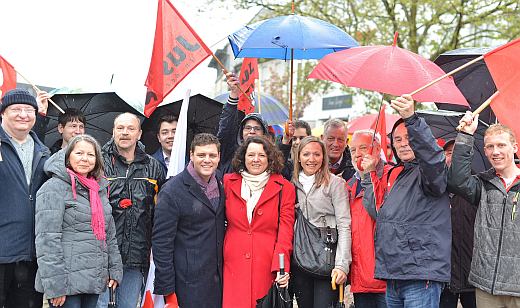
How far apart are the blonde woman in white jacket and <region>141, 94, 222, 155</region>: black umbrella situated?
5.45ft

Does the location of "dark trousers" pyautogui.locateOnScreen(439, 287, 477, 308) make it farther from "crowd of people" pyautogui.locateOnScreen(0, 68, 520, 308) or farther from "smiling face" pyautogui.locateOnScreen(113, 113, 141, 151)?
"smiling face" pyautogui.locateOnScreen(113, 113, 141, 151)

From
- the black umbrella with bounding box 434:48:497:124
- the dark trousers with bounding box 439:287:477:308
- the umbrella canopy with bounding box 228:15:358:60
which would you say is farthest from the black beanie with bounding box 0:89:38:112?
the dark trousers with bounding box 439:287:477:308

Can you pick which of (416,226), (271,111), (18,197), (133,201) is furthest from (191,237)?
(271,111)

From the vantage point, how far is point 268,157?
5.01m

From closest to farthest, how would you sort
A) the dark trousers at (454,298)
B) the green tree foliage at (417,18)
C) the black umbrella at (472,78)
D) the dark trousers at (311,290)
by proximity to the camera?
the dark trousers at (311,290), the dark trousers at (454,298), the black umbrella at (472,78), the green tree foliage at (417,18)

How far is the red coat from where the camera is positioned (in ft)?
15.7

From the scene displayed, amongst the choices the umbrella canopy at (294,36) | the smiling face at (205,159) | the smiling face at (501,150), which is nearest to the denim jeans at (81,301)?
the smiling face at (205,159)

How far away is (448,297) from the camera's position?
5.07m

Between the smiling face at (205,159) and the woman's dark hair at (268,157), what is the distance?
216 mm

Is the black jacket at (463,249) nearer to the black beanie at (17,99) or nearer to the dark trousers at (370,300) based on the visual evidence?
the dark trousers at (370,300)

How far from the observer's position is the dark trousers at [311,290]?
4.84 meters

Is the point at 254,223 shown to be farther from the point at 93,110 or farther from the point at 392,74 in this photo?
the point at 93,110

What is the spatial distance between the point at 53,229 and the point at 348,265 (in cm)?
225

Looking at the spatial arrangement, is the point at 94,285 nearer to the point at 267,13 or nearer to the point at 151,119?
the point at 151,119
